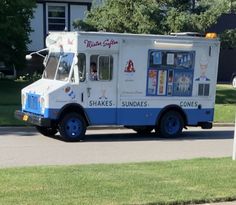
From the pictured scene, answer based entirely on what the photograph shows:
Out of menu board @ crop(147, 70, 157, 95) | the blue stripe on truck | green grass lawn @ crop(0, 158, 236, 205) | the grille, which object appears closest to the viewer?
green grass lawn @ crop(0, 158, 236, 205)

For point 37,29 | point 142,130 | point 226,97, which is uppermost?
point 37,29

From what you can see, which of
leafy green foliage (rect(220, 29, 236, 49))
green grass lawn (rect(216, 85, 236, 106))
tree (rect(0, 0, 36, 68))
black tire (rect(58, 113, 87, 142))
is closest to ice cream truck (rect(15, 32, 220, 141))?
black tire (rect(58, 113, 87, 142))

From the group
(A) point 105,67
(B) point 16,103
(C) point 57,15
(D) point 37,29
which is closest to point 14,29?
(B) point 16,103

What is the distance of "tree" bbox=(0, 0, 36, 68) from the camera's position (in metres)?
24.0

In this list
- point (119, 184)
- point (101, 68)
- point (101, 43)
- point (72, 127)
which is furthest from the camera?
point (101, 68)

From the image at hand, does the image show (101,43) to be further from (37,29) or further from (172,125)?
(37,29)

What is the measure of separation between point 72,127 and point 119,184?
675 cm

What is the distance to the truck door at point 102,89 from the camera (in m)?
14.5

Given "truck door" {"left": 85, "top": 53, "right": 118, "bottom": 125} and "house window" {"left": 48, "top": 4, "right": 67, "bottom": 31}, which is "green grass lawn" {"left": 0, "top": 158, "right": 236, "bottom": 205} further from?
"house window" {"left": 48, "top": 4, "right": 67, "bottom": 31}

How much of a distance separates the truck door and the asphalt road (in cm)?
67

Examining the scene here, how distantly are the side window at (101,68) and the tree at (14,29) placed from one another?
32.8 ft

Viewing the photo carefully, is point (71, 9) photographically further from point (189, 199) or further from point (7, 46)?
point (189, 199)

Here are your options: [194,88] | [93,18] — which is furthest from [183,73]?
[93,18]

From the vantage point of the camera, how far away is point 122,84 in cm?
1503
